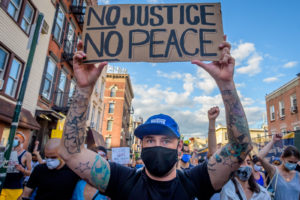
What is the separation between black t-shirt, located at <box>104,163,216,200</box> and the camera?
1.85 metres

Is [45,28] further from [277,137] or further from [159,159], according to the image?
[159,159]

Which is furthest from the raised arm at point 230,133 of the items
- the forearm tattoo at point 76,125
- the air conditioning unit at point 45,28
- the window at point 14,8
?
the air conditioning unit at point 45,28

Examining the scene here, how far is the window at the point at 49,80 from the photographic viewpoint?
1298 cm

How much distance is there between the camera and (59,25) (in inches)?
570

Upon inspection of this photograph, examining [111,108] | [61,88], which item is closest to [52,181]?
[61,88]

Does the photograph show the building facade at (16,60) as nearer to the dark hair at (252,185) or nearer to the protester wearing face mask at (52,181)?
the protester wearing face mask at (52,181)

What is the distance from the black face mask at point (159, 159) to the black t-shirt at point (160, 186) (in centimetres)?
9

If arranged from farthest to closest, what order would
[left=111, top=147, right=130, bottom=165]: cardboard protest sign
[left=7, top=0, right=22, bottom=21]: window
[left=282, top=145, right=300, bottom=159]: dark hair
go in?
[left=7, top=0, right=22, bottom=21]: window
[left=111, top=147, right=130, bottom=165]: cardboard protest sign
[left=282, top=145, right=300, bottom=159]: dark hair

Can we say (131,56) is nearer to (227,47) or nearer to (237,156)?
(227,47)

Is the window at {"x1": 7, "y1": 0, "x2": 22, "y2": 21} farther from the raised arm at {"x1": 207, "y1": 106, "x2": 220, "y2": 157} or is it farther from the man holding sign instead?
the raised arm at {"x1": 207, "y1": 106, "x2": 220, "y2": 157}

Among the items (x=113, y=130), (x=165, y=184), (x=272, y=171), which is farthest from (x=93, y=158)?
(x=113, y=130)

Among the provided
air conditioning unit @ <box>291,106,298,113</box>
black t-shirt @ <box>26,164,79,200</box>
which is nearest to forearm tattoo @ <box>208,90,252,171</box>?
black t-shirt @ <box>26,164,79,200</box>

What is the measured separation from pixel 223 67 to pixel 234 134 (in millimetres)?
622

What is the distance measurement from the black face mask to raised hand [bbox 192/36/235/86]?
814 millimetres
